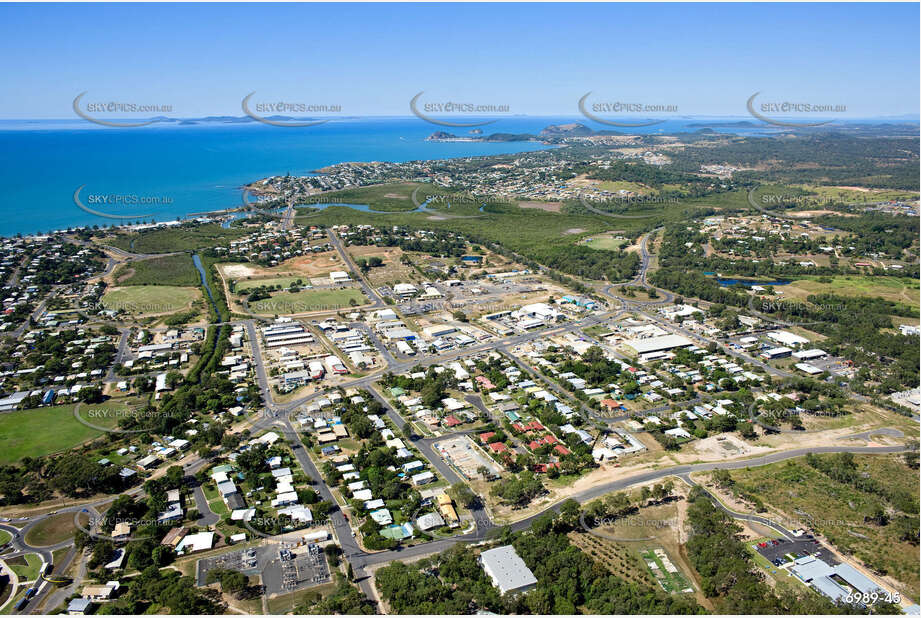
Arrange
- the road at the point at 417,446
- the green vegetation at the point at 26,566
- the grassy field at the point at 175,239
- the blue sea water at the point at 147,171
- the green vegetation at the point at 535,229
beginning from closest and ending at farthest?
the green vegetation at the point at 26,566 → the road at the point at 417,446 → the green vegetation at the point at 535,229 → the grassy field at the point at 175,239 → the blue sea water at the point at 147,171

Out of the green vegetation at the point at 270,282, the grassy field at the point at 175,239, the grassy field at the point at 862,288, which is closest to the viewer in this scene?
the grassy field at the point at 862,288

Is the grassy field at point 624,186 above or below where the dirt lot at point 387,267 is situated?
above

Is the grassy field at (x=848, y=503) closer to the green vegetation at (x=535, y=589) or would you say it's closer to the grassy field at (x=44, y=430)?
the green vegetation at (x=535, y=589)

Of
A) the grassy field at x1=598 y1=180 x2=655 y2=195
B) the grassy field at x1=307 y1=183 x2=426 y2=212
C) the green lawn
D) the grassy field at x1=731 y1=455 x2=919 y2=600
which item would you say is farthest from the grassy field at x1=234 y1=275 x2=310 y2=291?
the grassy field at x1=598 y1=180 x2=655 y2=195

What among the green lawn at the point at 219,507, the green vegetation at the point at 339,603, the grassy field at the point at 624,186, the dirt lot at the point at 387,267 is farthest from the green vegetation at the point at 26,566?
the grassy field at the point at 624,186

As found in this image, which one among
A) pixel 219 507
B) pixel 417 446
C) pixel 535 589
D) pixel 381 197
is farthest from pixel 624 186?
pixel 219 507

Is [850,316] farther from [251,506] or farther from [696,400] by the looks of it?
[251,506]

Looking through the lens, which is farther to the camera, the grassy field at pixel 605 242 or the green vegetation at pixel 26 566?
the grassy field at pixel 605 242
